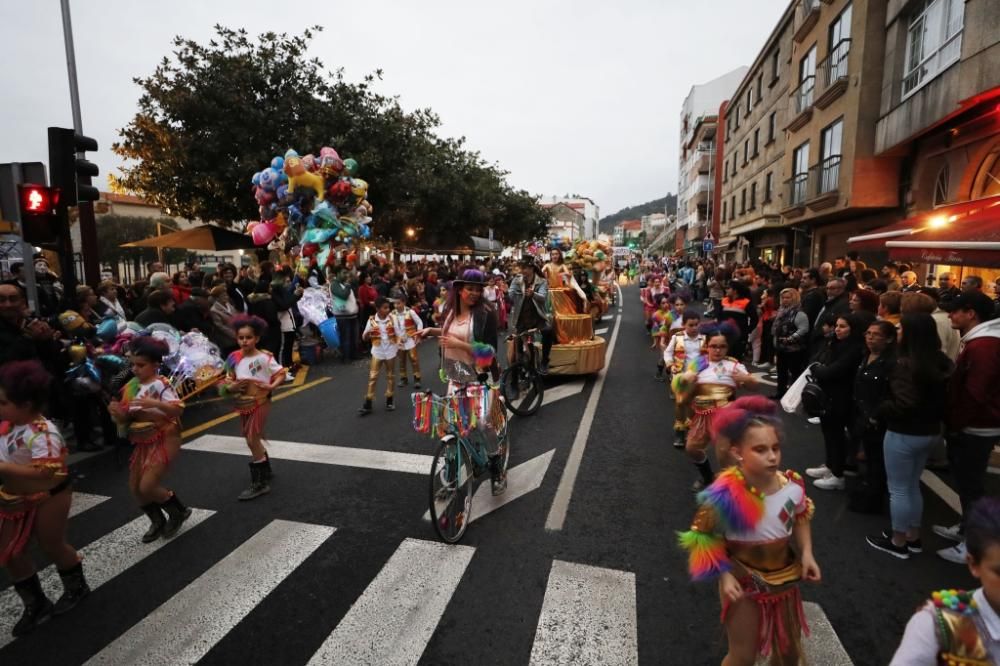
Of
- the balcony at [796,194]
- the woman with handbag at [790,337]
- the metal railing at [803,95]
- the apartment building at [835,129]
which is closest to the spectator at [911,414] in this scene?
the woman with handbag at [790,337]

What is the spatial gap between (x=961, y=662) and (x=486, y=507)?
11.4ft

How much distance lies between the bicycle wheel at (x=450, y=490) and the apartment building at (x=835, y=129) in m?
15.6

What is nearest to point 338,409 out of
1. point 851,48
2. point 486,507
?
point 486,507

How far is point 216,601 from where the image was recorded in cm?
348

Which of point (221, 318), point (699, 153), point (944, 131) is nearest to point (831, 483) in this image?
point (221, 318)

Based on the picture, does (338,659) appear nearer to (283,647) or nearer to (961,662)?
(283,647)

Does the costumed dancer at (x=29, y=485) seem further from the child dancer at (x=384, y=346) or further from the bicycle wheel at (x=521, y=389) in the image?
the bicycle wheel at (x=521, y=389)

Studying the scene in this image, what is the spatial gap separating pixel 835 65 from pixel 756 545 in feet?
63.4

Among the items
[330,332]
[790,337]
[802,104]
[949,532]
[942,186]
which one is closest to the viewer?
[949,532]

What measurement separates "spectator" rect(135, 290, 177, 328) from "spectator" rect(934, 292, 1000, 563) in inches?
345

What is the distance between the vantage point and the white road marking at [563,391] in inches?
331

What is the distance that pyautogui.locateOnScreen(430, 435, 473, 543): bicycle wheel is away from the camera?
12.8 feet

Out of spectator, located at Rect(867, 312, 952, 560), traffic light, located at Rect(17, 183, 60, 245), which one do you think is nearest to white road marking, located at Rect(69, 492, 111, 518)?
traffic light, located at Rect(17, 183, 60, 245)

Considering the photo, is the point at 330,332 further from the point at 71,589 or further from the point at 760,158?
the point at 760,158
